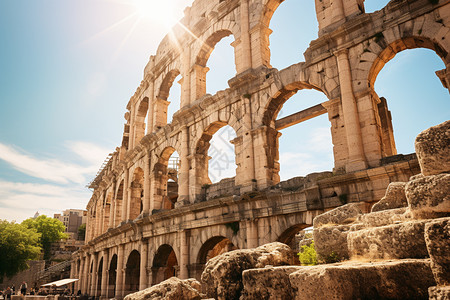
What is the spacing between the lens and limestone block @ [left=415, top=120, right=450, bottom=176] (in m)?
2.83

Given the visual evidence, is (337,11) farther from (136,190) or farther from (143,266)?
(136,190)

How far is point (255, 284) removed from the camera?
3.64 m

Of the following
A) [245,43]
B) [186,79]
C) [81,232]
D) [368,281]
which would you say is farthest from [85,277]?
[81,232]

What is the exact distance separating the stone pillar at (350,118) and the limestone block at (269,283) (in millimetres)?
5377

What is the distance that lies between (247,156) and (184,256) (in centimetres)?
451

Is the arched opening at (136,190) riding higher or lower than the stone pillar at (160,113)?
lower

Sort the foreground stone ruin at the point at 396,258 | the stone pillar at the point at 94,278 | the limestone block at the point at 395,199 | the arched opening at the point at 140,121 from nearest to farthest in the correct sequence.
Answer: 1. the foreground stone ruin at the point at 396,258
2. the limestone block at the point at 395,199
3. the arched opening at the point at 140,121
4. the stone pillar at the point at 94,278

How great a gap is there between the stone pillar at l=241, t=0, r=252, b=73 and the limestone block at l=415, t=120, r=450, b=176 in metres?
9.45

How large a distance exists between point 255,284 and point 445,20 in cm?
748

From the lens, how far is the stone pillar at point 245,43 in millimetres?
12070

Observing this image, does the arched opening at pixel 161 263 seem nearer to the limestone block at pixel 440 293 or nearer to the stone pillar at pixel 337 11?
the stone pillar at pixel 337 11

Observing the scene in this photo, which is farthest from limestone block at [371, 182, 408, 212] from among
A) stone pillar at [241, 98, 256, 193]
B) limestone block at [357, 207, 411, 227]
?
stone pillar at [241, 98, 256, 193]

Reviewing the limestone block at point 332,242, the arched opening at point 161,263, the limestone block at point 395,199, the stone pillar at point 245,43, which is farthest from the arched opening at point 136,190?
the limestone block at point 395,199

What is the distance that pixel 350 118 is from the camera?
28.3ft
